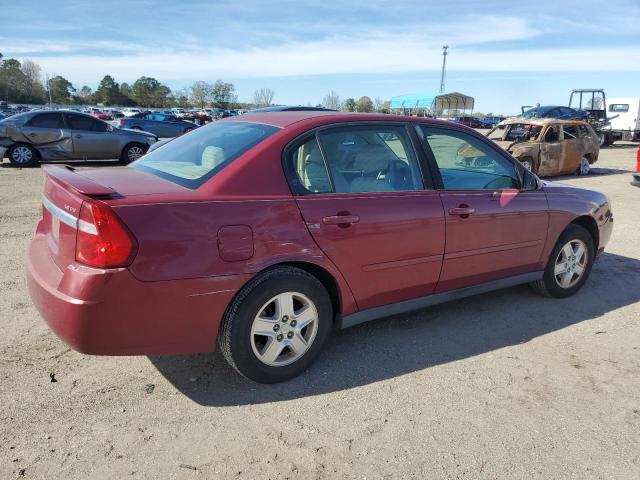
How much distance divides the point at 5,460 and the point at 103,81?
119 metres

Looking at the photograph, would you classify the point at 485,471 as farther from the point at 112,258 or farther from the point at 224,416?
the point at 112,258

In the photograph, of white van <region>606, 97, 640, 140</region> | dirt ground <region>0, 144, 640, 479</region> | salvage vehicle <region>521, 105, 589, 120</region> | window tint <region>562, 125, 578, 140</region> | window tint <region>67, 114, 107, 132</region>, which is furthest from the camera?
white van <region>606, 97, 640, 140</region>

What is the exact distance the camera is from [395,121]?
12.0 feet

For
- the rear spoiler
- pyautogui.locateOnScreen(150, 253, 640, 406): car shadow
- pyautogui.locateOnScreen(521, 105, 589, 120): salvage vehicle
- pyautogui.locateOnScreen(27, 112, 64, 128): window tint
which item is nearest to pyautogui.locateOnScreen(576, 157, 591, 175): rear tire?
pyautogui.locateOnScreen(521, 105, 589, 120): salvage vehicle

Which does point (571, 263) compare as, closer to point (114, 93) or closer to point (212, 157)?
point (212, 157)

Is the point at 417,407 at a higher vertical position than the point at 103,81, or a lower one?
lower

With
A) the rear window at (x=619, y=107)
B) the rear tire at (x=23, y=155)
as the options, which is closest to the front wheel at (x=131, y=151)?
the rear tire at (x=23, y=155)

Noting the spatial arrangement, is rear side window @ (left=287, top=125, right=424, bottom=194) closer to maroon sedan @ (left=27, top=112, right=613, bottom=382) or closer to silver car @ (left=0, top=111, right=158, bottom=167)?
maroon sedan @ (left=27, top=112, right=613, bottom=382)

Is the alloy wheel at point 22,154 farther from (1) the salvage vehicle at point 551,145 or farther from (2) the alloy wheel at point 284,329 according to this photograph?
(2) the alloy wheel at point 284,329

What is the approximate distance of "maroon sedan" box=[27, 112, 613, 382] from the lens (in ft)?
8.45

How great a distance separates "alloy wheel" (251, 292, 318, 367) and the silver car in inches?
456

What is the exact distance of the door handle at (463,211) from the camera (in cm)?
369

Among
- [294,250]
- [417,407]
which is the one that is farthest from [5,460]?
[417,407]

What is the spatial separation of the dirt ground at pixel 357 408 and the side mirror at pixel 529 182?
3.63 ft
